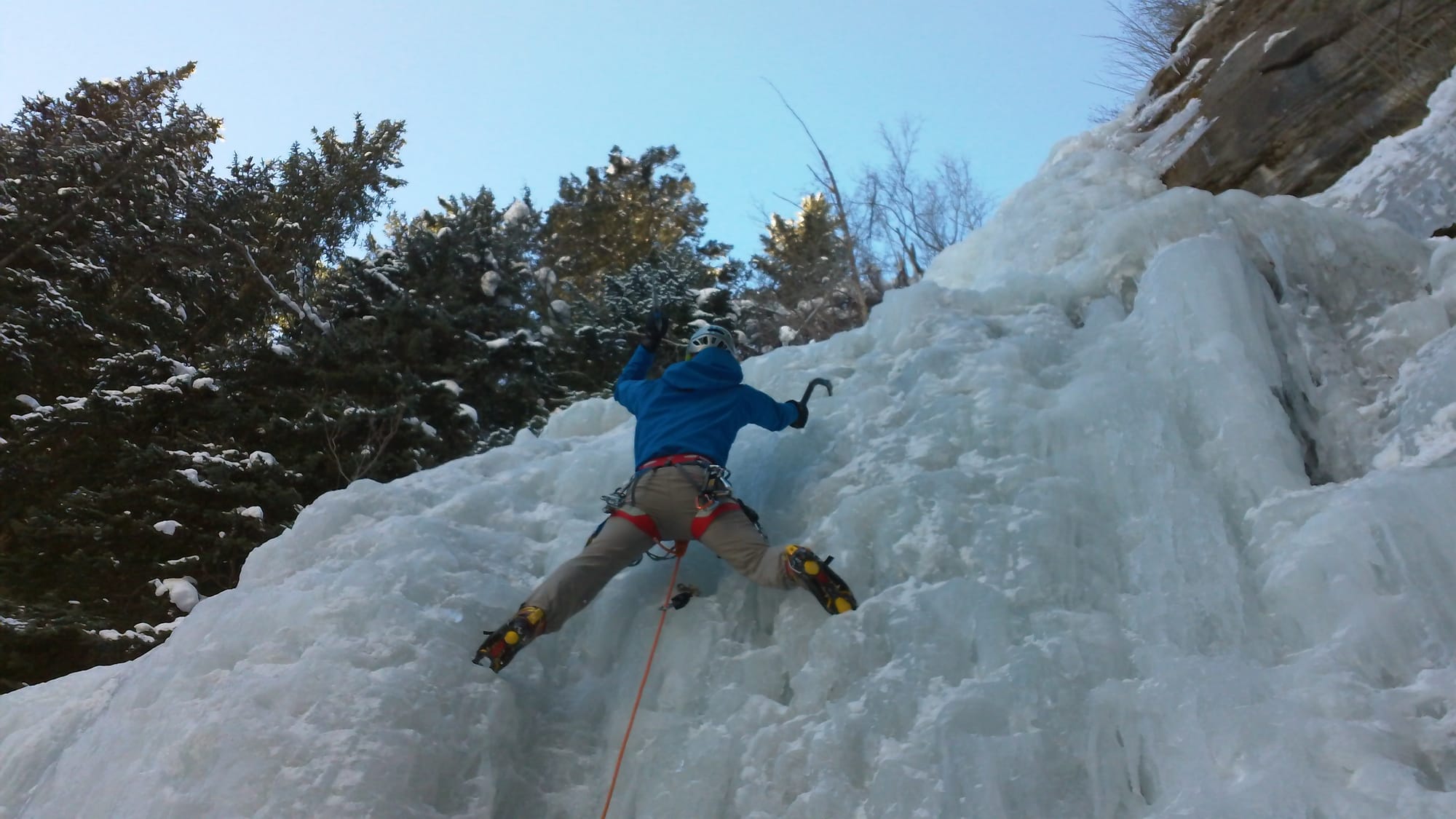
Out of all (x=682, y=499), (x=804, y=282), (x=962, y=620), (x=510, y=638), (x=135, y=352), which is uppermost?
(x=804, y=282)

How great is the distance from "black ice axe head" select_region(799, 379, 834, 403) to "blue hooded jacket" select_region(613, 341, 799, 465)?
0.13 metres

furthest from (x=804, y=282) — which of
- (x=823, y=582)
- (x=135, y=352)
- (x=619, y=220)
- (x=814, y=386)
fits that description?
(x=823, y=582)

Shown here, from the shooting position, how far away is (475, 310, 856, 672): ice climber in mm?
3350

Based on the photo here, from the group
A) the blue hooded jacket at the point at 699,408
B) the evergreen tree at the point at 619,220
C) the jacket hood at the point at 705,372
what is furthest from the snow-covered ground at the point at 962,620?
the evergreen tree at the point at 619,220

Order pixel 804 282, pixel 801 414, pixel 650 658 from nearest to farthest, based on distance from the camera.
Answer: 1. pixel 650 658
2. pixel 801 414
3. pixel 804 282

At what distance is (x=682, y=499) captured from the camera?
Result: 12.1 ft

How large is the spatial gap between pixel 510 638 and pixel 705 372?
1.48 m

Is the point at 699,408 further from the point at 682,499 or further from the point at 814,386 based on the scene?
the point at 814,386

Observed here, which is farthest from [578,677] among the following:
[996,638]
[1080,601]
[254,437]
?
[254,437]

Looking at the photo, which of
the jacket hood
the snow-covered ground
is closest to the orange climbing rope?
the snow-covered ground

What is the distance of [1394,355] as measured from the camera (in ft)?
13.4

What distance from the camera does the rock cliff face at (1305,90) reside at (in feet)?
19.1

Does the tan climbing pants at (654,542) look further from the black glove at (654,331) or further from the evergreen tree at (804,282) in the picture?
the evergreen tree at (804,282)

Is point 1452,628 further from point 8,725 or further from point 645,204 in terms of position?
point 645,204
